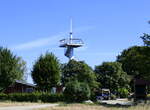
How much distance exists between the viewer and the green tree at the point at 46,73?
63.2m

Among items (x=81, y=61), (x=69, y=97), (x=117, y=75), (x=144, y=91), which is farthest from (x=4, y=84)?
(x=117, y=75)

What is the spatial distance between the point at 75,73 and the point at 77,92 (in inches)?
1485

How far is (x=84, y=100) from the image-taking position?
168ft

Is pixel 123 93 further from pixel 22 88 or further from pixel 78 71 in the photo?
pixel 22 88

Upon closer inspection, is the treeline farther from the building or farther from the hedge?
the building

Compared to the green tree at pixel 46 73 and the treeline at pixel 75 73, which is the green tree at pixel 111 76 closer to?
the treeline at pixel 75 73

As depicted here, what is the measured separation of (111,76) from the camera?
10025cm

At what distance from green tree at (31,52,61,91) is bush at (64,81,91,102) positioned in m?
11.8

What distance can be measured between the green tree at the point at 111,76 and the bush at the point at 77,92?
48.0m

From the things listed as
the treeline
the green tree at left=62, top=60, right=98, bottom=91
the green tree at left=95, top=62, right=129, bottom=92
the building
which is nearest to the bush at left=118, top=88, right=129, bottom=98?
the treeline

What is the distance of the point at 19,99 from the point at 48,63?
9.79m

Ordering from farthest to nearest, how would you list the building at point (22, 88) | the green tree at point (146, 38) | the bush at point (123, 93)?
the bush at point (123, 93) → the building at point (22, 88) → the green tree at point (146, 38)

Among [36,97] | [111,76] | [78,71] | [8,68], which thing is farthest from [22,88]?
[111,76]

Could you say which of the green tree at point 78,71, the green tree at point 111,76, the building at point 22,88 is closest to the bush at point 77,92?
the building at point 22,88
